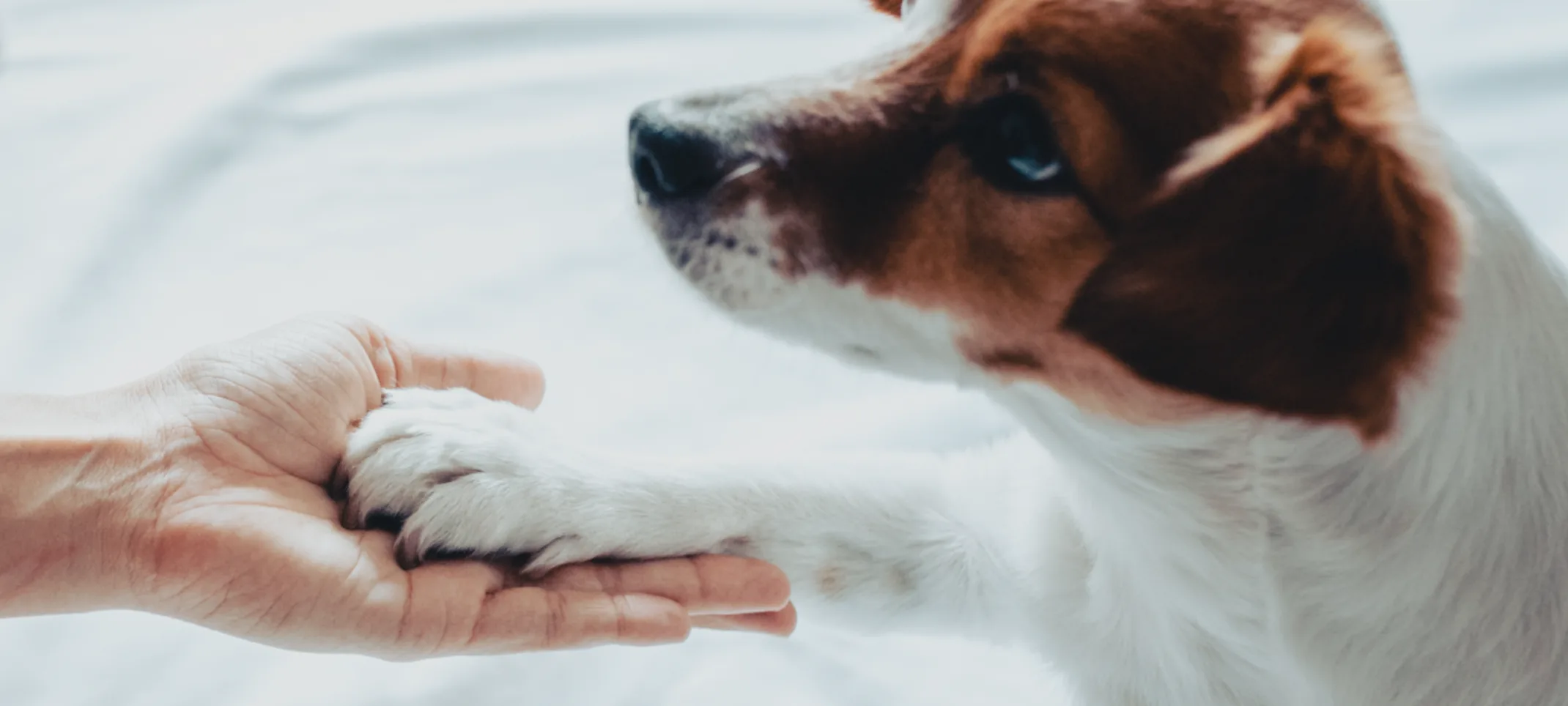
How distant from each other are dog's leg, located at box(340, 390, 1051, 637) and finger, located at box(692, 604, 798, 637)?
0.03m

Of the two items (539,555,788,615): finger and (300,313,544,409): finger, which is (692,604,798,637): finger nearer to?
(539,555,788,615): finger

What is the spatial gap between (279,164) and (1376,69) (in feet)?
5.93

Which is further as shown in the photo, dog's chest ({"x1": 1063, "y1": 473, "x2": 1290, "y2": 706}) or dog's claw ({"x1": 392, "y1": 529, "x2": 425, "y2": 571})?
dog's claw ({"x1": 392, "y1": 529, "x2": 425, "y2": 571})

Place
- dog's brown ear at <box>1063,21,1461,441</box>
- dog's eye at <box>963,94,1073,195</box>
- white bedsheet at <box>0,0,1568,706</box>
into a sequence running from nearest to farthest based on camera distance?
dog's brown ear at <box>1063,21,1461,441</box>, dog's eye at <box>963,94,1073,195</box>, white bedsheet at <box>0,0,1568,706</box>

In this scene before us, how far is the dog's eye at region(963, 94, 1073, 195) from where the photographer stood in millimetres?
961

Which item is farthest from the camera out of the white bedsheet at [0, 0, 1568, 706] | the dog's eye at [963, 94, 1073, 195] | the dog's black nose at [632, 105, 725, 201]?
the white bedsheet at [0, 0, 1568, 706]

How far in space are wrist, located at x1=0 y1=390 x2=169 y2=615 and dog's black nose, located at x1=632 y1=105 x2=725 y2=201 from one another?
540mm

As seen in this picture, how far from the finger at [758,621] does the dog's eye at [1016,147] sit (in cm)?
57

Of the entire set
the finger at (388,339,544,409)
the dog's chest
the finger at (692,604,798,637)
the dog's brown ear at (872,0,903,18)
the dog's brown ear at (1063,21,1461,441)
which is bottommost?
the finger at (692,604,798,637)

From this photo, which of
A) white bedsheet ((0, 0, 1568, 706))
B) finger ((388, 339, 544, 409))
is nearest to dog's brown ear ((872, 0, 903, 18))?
white bedsheet ((0, 0, 1568, 706))

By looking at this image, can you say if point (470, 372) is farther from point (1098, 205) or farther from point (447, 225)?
point (1098, 205)

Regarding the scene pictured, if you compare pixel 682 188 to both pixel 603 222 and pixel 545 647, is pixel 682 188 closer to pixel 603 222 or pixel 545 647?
pixel 545 647

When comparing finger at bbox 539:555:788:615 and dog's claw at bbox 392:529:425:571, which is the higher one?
dog's claw at bbox 392:529:425:571

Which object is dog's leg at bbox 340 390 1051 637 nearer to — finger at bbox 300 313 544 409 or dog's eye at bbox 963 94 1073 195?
finger at bbox 300 313 544 409
